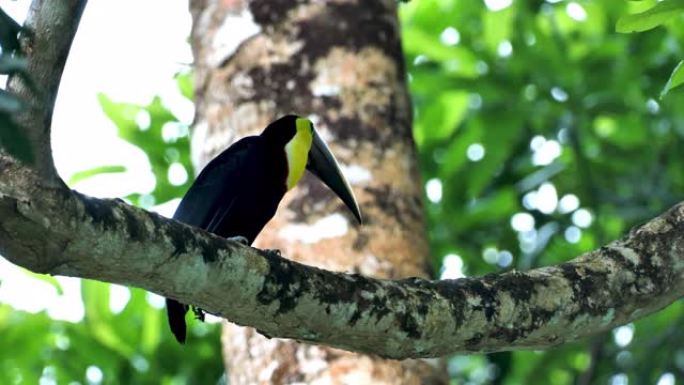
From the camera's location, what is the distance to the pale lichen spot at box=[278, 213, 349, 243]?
334cm

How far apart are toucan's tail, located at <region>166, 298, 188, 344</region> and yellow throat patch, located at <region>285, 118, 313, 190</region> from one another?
456 mm

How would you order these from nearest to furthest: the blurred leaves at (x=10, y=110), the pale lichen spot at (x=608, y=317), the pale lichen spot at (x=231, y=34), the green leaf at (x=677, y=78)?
1. the blurred leaves at (x=10, y=110)
2. the green leaf at (x=677, y=78)
3. the pale lichen spot at (x=608, y=317)
4. the pale lichen spot at (x=231, y=34)

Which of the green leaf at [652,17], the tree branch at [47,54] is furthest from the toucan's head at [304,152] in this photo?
the tree branch at [47,54]

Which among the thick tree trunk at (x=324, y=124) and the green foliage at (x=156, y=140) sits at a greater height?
the thick tree trunk at (x=324, y=124)

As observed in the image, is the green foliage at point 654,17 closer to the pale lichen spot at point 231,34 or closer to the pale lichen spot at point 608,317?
the pale lichen spot at point 608,317

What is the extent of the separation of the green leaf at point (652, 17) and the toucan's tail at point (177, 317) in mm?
1194

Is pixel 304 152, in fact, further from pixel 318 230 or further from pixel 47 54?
pixel 47 54

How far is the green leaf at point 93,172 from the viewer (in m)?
4.64

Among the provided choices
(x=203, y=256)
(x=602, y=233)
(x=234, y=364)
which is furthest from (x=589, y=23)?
(x=203, y=256)

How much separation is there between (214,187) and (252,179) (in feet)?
0.34

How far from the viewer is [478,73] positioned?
4844 mm

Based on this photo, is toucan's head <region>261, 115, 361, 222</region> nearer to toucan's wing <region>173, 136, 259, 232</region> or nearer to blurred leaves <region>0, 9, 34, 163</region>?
→ toucan's wing <region>173, 136, 259, 232</region>

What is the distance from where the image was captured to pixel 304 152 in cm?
340

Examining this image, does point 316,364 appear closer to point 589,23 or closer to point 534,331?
point 534,331
